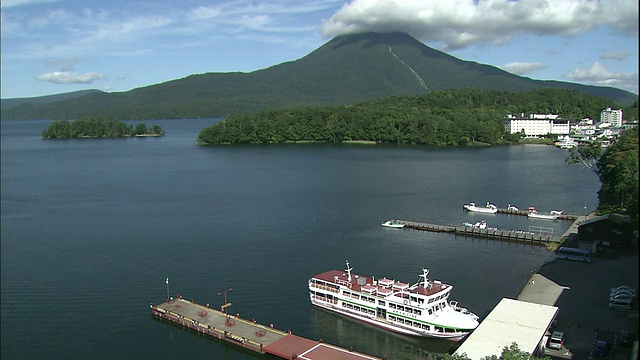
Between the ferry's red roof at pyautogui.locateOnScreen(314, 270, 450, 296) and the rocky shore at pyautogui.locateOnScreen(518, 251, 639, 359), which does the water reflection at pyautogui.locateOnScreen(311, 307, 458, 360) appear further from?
the rocky shore at pyautogui.locateOnScreen(518, 251, 639, 359)

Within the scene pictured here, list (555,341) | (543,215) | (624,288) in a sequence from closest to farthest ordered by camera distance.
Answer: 1. (555,341)
2. (624,288)
3. (543,215)

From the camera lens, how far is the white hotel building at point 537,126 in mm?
68125

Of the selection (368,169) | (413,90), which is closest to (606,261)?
(368,169)

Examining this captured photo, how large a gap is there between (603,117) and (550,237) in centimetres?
6635

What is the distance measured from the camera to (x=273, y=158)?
51.4m

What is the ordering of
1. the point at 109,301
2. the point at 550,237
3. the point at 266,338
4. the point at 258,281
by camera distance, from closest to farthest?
the point at 266,338 → the point at 109,301 → the point at 258,281 → the point at 550,237

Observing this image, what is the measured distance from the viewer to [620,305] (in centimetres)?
1363

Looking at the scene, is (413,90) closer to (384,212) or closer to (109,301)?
(384,212)

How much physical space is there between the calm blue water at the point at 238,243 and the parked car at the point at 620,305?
8.37 ft

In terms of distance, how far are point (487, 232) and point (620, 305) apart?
860cm

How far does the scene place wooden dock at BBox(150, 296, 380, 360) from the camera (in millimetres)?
12180

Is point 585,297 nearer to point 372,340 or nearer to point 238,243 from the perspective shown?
point 372,340

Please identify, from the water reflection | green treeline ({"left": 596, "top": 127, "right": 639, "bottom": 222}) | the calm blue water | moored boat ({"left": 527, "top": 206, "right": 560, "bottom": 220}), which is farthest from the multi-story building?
the water reflection

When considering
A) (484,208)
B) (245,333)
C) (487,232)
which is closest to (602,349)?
(245,333)
